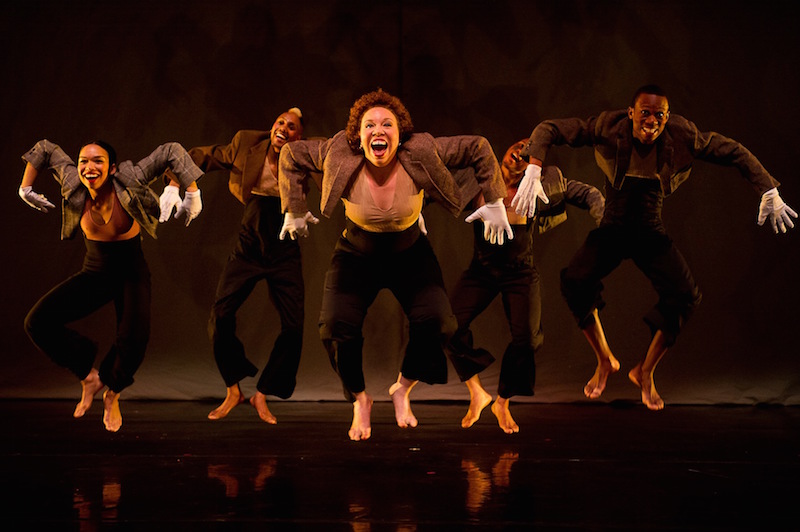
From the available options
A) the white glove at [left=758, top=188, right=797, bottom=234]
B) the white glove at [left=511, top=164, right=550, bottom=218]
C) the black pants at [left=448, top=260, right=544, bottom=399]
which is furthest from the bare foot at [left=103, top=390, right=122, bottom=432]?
the white glove at [left=758, top=188, right=797, bottom=234]

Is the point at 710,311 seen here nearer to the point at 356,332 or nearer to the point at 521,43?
the point at 521,43

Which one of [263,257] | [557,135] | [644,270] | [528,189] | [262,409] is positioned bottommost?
[262,409]

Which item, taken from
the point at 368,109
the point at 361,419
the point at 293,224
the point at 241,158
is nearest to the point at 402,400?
the point at 361,419

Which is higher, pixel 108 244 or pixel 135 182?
pixel 135 182

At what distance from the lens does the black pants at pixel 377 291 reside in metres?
4.02

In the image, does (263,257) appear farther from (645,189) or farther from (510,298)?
(645,189)

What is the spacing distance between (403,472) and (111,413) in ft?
5.81

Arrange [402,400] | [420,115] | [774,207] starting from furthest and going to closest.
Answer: [420,115] < [774,207] < [402,400]

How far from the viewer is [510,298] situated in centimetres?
476

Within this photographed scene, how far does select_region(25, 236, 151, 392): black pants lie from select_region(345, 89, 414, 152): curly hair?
142 cm

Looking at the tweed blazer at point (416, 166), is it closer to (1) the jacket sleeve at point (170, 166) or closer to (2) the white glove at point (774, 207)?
(1) the jacket sleeve at point (170, 166)

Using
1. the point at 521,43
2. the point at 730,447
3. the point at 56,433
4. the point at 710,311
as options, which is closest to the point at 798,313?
the point at 710,311

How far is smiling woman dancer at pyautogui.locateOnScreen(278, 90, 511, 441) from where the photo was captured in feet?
13.1

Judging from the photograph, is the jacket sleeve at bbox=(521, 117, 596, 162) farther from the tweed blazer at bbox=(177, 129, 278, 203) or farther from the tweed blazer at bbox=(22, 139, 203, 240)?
the tweed blazer at bbox=(22, 139, 203, 240)
